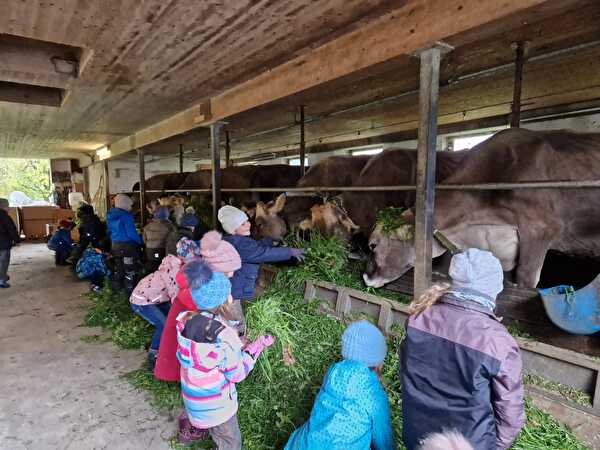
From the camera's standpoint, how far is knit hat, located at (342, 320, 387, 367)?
82.5 inches

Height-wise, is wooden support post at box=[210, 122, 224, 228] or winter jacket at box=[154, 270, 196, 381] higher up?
wooden support post at box=[210, 122, 224, 228]

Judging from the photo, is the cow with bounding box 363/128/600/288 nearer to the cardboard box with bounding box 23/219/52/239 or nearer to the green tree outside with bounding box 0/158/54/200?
the cardboard box with bounding box 23/219/52/239

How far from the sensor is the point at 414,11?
3.05 metres

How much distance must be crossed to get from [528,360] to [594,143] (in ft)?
9.17

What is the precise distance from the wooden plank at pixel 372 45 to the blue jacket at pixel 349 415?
2.46 meters

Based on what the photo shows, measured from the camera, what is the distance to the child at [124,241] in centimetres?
637

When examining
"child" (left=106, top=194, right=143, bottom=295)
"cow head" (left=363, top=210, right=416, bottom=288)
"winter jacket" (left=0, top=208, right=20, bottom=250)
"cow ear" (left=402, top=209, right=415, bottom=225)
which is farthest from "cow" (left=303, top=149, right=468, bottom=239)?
"winter jacket" (left=0, top=208, right=20, bottom=250)

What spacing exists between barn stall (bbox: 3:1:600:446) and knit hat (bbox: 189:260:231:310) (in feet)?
5.50

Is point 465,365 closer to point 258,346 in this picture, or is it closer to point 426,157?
point 258,346

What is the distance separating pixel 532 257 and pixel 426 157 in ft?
5.18

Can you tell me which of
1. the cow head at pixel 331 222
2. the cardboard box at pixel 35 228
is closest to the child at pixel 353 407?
the cow head at pixel 331 222

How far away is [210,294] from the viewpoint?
101 inches

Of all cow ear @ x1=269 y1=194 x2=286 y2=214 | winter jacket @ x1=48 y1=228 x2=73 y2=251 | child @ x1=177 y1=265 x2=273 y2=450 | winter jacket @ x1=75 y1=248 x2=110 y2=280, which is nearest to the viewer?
child @ x1=177 y1=265 x2=273 y2=450

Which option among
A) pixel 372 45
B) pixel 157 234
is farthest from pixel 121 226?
pixel 372 45
